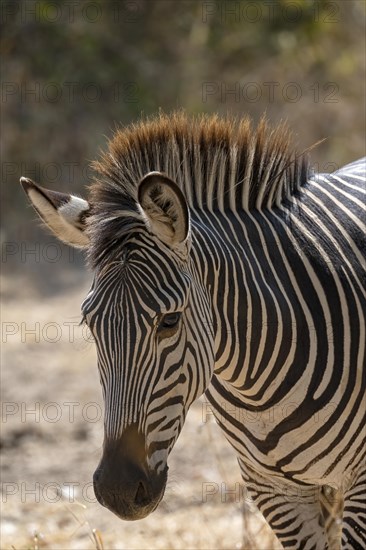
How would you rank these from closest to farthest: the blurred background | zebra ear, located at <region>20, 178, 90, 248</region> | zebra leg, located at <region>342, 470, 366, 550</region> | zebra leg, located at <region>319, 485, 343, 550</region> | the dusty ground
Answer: zebra ear, located at <region>20, 178, 90, 248</region>
zebra leg, located at <region>342, 470, 366, 550</region>
zebra leg, located at <region>319, 485, 343, 550</region>
the dusty ground
the blurred background

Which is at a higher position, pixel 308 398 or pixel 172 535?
pixel 308 398

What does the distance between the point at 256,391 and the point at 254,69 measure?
1379 centimetres

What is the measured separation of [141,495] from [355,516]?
1.22 metres

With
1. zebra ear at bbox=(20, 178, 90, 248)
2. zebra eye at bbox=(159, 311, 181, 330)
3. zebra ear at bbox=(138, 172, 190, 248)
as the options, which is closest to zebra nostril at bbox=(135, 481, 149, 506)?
zebra eye at bbox=(159, 311, 181, 330)

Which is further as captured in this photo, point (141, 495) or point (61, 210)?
point (61, 210)

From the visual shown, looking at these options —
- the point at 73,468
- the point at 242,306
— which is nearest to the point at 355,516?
the point at 242,306

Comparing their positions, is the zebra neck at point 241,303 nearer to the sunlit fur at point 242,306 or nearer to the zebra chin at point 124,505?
the sunlit fur at point 242,306

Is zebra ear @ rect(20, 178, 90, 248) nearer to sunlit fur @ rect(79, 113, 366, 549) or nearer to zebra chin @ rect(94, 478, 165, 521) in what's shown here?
sunlit fur @ rect(79, 113, 366, 549)

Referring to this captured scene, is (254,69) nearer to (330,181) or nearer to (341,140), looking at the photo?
(341,140)

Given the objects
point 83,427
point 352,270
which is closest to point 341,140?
point 83,427

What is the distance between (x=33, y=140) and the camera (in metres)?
14.9

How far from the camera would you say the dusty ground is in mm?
6110

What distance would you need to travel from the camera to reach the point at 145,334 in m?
3.35

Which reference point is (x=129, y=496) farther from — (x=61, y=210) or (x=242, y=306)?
(x=61, y=210)
